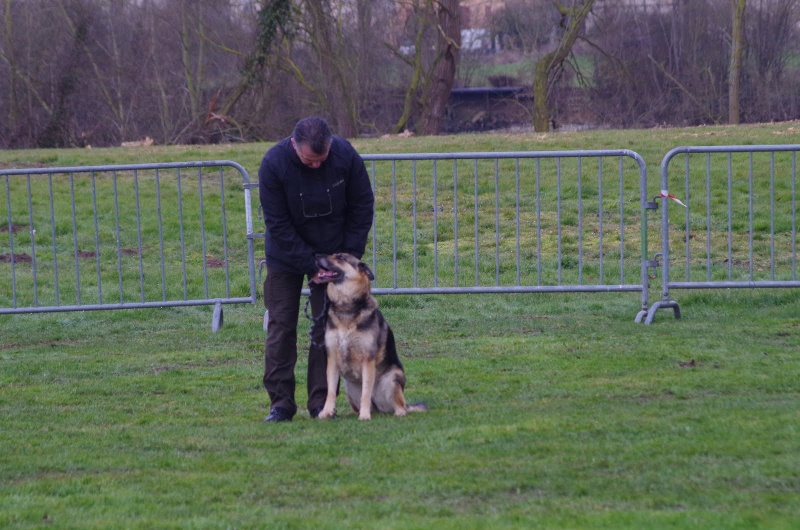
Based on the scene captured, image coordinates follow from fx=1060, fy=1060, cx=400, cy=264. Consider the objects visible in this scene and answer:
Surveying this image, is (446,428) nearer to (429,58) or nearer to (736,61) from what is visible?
(736,61)

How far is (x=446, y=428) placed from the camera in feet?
19.3

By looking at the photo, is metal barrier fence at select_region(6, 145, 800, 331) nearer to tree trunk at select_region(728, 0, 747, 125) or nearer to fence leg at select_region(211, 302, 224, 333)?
fence leg at select_region(211, 302, 224, 333)

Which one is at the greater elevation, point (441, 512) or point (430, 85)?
point (430, 85)

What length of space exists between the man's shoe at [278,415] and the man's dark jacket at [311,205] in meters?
0.85

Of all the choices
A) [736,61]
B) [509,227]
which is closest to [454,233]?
[509,227]

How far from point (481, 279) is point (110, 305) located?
4164 millimetres

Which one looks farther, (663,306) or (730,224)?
(730,224)

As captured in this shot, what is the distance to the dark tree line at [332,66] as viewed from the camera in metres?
32.1

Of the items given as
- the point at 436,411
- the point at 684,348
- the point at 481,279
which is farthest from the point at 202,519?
the point at 481,279

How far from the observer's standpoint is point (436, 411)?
6.47 meters

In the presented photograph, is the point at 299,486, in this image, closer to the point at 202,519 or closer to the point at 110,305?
the point at 202,519

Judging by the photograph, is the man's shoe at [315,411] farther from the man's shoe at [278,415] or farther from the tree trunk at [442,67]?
the tree trunk at [442,67]

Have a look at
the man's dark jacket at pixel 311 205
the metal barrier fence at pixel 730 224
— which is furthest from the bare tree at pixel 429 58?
the man's dark jacket at pixel 311 205

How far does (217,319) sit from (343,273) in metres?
3.79
